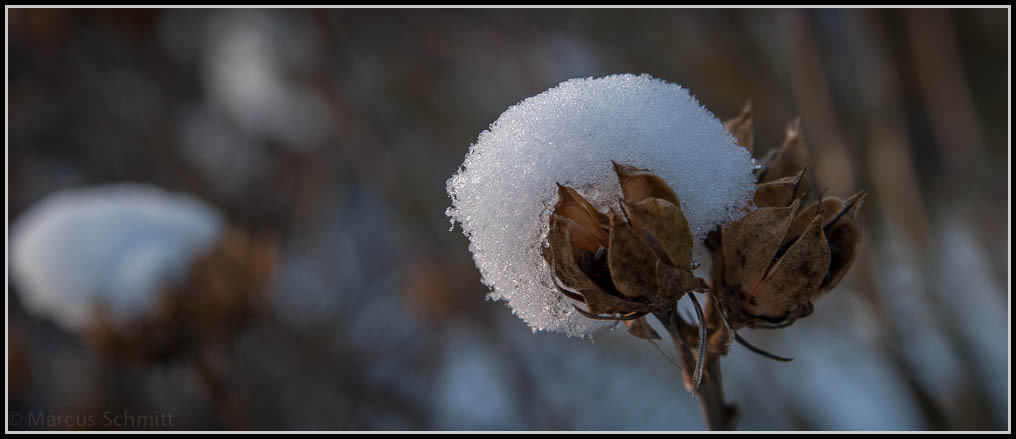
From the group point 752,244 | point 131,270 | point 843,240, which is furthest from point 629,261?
point 131,270

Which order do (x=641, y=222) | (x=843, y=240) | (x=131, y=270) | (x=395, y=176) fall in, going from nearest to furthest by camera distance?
(x=641, y=222) → (x=843, y=240) → (x=131, y=270) → (x=395, y=176)

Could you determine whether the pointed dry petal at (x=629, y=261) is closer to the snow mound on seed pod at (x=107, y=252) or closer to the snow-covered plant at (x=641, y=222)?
the snow-covered plant at (x=641, y=222)

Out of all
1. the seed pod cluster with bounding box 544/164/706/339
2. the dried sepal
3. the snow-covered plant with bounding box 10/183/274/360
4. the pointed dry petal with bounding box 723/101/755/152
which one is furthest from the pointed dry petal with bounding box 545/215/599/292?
the snow-covered plant with bounding box 10/183/274/360

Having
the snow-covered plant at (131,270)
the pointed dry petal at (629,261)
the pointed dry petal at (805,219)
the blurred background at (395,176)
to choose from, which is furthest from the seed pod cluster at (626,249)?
the blurred background at (395,176)

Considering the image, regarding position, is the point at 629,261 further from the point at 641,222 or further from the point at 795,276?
the point at 795,276

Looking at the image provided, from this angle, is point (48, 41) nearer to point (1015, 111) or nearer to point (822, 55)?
point (822, 55)
